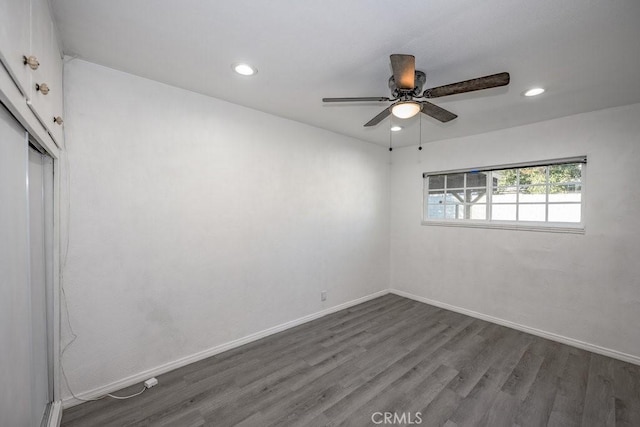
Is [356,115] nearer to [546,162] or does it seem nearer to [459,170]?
[459,170]

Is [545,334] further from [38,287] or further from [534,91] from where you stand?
[38,287]

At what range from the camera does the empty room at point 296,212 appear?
1501 millimetres

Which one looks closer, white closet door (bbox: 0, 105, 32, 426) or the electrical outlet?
white closet door (bbox: 0, 105, 32, 426)

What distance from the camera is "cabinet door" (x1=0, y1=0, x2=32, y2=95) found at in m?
0.86

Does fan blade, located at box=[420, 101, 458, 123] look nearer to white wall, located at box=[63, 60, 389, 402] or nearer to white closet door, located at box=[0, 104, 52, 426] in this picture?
white wall, located at box=[63, 60, 389, 402]

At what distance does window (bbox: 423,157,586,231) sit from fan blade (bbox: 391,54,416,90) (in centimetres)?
256

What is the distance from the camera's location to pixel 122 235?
2.14 meters

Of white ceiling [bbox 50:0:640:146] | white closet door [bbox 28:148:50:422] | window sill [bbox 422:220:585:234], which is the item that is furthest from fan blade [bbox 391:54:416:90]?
window sill [bbox 422:220:585:234]

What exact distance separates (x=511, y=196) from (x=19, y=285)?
4.56 metres

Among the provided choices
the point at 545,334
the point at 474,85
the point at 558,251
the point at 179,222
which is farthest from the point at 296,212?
the point at 545,334

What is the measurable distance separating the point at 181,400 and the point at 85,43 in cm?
263

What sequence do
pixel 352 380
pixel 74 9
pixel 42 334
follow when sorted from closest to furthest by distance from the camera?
pixel 74 9 → pixel 42 334 → pixel 352 380

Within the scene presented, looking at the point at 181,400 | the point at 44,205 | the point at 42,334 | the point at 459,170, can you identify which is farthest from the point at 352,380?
the point at 459,170

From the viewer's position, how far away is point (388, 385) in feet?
7.30
